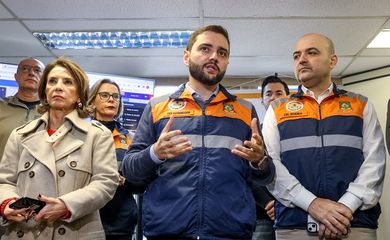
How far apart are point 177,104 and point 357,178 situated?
3.24 feet

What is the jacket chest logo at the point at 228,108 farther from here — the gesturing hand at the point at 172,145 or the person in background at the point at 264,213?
the person in background at the point at 264,213

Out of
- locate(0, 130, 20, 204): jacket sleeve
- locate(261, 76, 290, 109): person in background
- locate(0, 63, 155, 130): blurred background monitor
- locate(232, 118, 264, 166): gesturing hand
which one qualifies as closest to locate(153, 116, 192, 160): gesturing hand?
locate(232, 118, 264, 166): gesturing hand

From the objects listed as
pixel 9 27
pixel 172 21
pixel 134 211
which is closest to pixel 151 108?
pixel 134 211

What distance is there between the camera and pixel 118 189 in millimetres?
2457

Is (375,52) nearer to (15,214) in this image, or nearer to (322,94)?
(322,94)

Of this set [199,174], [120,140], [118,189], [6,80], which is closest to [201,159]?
[199,174]

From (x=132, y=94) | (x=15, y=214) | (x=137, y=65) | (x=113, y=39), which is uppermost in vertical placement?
(x=113, y=39)

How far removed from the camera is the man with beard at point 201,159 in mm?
1574

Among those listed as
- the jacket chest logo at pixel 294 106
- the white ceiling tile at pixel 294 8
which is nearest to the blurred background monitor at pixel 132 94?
the white ceiling tile at pixel 294 8

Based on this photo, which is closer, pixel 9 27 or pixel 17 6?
pixel 17 6

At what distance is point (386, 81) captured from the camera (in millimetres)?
4801

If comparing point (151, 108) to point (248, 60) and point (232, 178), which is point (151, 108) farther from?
point (248, 60)

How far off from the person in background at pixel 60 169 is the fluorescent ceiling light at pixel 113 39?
221 cm

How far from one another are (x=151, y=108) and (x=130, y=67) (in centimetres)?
318
